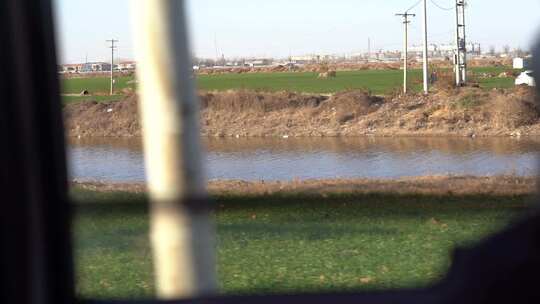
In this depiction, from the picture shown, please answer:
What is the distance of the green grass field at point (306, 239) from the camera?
695 cm

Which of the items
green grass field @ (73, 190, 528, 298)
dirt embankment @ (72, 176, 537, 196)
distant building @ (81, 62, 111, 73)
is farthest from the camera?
dirt embankment @ (72, 176, 537, 196)

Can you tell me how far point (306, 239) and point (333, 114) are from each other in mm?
18280

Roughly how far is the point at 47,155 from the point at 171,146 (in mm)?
1806

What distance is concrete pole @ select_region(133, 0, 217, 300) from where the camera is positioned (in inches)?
169

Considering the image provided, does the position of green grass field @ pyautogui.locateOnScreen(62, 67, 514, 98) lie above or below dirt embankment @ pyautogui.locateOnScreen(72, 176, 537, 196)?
above

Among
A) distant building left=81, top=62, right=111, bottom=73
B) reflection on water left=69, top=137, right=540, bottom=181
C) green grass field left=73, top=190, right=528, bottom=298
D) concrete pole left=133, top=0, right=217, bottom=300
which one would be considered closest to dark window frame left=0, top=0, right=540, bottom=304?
concrete pole left=133, top=0, right=217, bottom=300

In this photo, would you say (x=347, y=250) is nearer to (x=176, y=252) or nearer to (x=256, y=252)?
(x=256, y=252)

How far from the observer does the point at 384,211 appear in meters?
10.8

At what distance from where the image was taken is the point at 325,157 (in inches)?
810

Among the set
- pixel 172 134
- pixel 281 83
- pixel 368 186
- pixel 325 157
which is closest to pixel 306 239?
pixel 368 186

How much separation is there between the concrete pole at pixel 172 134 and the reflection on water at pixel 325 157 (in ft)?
28.2

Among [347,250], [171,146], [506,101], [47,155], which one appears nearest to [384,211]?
[347,250]

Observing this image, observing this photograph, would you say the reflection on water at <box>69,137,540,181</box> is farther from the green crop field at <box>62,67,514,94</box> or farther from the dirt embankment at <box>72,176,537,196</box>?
the green crop field at <box>62,67,514,94</box>

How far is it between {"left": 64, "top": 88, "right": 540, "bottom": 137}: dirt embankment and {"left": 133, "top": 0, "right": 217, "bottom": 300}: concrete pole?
15516mm
